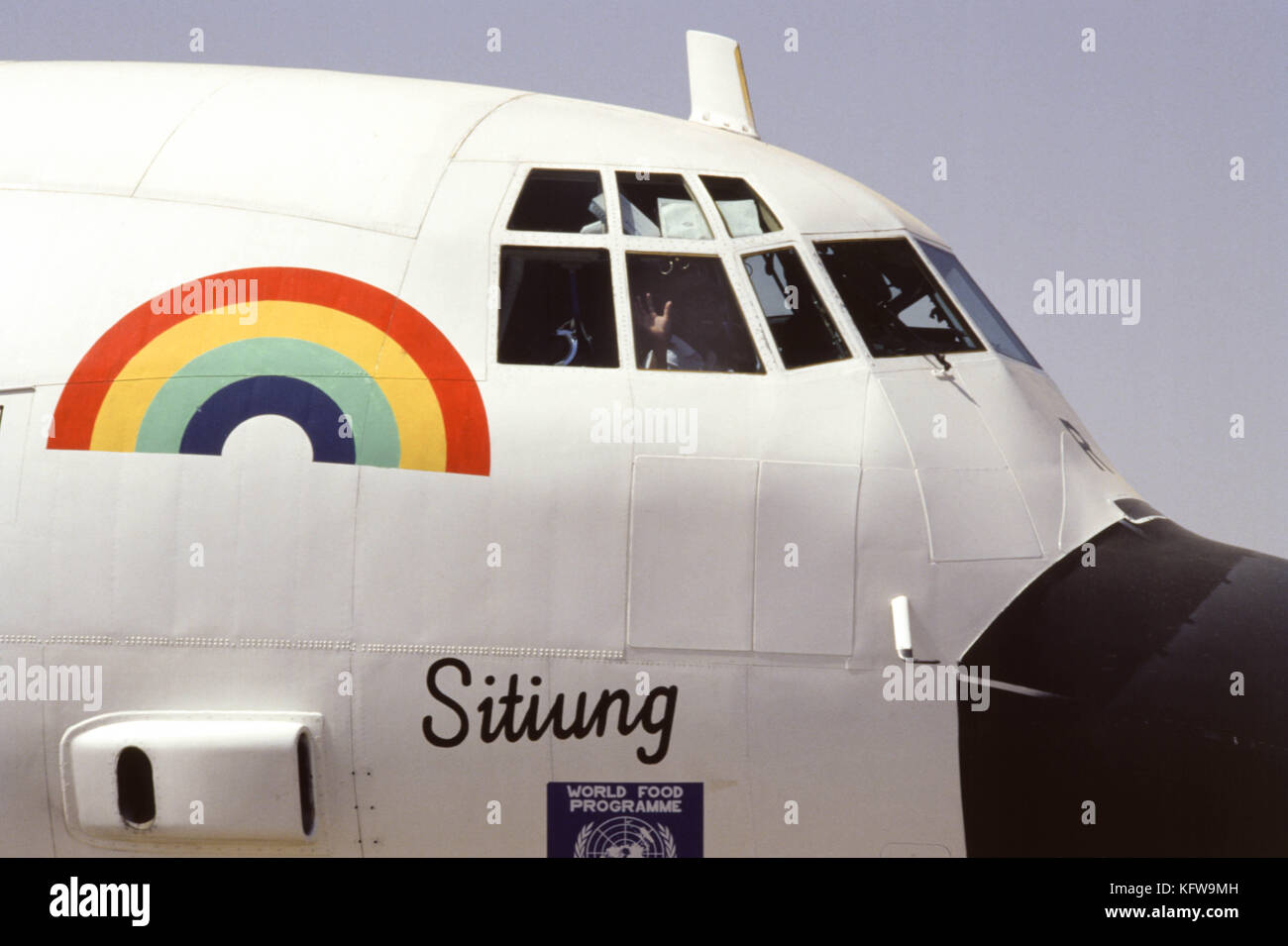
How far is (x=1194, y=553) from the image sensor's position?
27.2 ft

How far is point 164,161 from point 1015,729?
590 cm

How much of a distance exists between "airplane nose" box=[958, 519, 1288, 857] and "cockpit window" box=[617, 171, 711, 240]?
2.88 metres

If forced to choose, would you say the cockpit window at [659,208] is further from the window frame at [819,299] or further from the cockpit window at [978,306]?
the cockpit window at [978,306]

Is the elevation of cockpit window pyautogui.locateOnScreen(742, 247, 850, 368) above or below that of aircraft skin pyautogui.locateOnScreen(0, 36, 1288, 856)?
above

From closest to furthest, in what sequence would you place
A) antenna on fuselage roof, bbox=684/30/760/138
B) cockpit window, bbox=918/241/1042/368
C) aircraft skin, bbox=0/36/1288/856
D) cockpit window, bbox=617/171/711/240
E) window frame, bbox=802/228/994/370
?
1. aircraft skin, bbox=0/36/1288/856
2. window frame, bbox=802/228/994/370
3. cockpit window, bbox=617/171/711/240
4. cockpit window, bbox=918/241/1042/368
5. antenna on fuselage roof, bbox=684/30/760/138

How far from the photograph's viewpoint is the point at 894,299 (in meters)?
8.64

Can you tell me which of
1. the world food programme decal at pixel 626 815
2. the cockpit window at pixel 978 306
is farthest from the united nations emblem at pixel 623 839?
the cockpit window at pixel 978 306

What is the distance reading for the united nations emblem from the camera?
7.76 m

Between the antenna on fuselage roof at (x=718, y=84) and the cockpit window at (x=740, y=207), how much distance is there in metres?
1.33

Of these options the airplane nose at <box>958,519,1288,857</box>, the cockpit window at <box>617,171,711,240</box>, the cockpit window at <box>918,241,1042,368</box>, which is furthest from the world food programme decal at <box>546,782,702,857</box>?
the cockpit window at <box>918,241,1042,368</box>

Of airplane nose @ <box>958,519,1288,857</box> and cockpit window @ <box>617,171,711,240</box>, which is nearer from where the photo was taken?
airplane nose @ <box>958,519,1288,857</box>

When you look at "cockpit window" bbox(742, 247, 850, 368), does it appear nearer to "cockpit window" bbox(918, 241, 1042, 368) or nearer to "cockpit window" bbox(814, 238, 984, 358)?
"cockpit window" bbox(814, 238, 984, 358)
